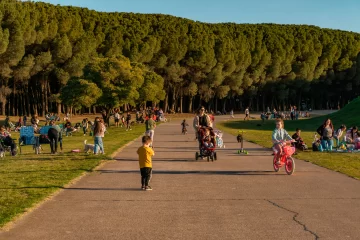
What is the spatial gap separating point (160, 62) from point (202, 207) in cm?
6413

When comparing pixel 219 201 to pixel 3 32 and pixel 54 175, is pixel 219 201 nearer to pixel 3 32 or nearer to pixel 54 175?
pixel 54 175

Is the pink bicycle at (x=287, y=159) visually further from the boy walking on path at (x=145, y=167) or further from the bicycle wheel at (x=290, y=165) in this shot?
the boy walking on path at (x=145, y=167)

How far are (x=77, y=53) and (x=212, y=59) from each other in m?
22.6

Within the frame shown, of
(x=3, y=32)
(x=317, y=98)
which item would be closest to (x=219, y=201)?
(x=3, y=32)

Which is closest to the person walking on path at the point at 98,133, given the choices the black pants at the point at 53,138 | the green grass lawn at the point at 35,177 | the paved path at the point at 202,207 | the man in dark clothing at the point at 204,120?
the green grass lawn at the point at 35,177

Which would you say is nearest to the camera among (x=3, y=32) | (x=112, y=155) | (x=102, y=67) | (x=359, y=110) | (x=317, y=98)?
(x=112, y=155)

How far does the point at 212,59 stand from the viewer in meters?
77.8

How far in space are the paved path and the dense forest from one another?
112ft

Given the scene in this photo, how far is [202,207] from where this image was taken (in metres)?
8.91

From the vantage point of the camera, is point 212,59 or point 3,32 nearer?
point 3,32

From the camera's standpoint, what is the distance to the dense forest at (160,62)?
52.8 metres

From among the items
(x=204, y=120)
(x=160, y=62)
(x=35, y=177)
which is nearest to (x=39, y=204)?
(x=35, y=177)

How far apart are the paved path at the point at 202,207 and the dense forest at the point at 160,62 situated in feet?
112

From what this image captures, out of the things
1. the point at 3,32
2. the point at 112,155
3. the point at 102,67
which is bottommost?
the point at 112,155
